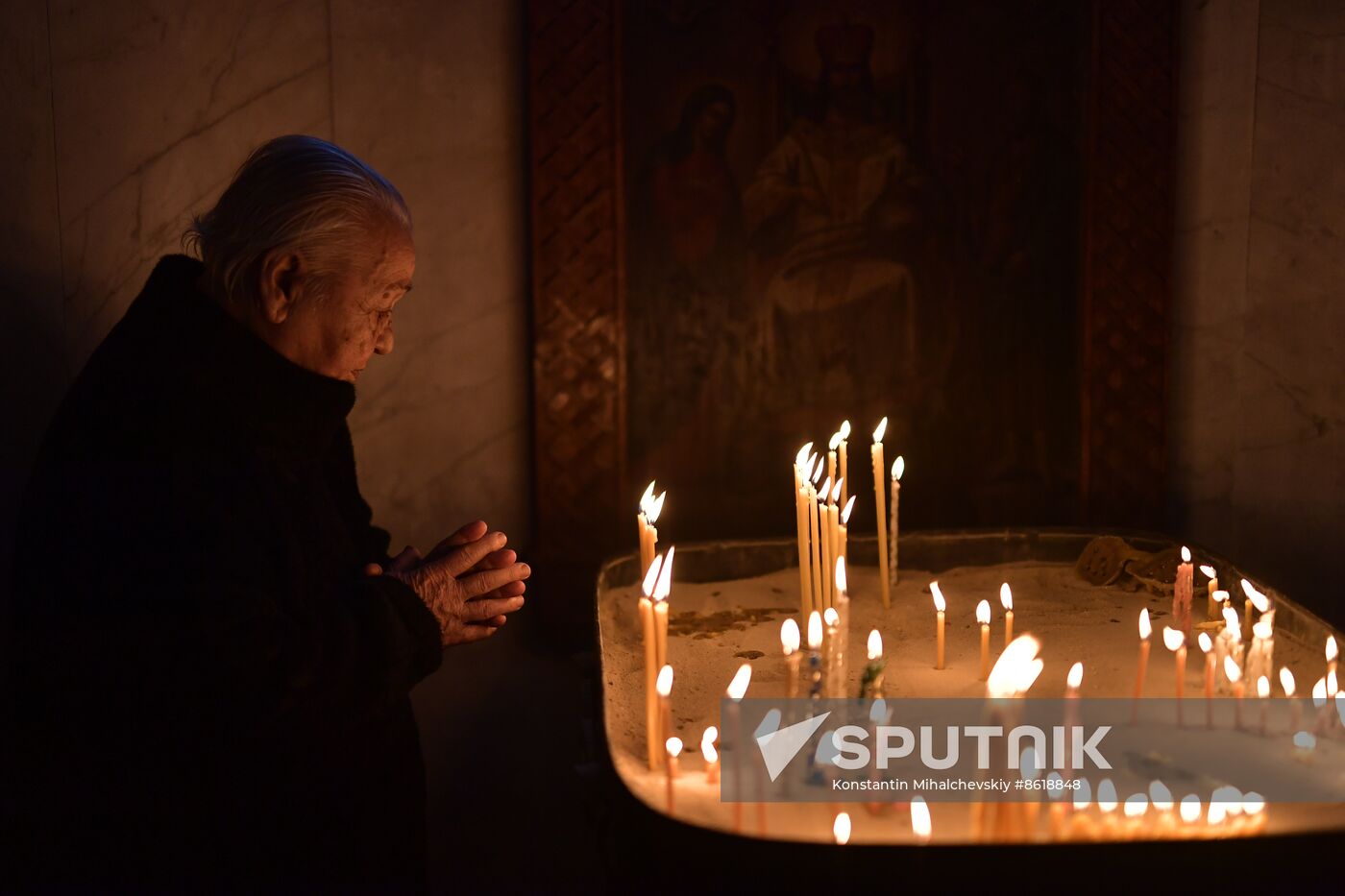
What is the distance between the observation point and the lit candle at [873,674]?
2283mm

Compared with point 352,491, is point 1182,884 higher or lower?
lower

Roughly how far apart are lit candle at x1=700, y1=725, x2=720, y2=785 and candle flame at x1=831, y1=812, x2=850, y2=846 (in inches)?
10.7

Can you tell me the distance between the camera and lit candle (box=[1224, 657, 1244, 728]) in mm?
2361

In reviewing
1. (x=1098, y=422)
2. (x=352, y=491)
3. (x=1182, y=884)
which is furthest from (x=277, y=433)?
(x=1098, y=422)

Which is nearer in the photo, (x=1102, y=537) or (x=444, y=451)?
(x=1102, y=537)

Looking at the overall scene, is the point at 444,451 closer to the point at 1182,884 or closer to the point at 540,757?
the point at 540,757

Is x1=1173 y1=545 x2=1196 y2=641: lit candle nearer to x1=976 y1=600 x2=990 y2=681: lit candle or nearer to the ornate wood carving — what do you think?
x1=976 y1=600 x2=990 y2=681: lit candle

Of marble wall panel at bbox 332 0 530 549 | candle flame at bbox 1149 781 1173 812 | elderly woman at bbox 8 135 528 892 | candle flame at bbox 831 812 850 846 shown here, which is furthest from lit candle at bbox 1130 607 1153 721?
marble wall panel at bbox 332 0 530 549

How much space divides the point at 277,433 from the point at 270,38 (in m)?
2.12

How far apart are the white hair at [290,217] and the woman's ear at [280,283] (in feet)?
0.04

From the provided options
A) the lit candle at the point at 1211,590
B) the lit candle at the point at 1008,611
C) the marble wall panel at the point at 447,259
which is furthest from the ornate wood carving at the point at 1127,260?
the marble wall panel at the point at 447,259

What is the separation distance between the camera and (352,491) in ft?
8.96

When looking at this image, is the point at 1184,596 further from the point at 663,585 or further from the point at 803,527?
the point at 663,585

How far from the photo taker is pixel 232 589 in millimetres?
1961
